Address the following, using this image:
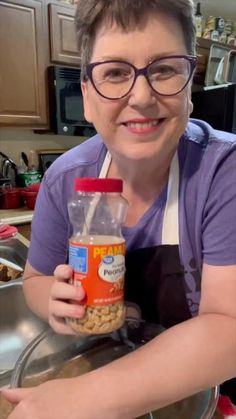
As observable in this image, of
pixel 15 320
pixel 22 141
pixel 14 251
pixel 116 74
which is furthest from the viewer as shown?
pixel 22 141

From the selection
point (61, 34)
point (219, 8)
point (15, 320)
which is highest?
point (219, 8)

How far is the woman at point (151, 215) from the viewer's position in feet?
1.56

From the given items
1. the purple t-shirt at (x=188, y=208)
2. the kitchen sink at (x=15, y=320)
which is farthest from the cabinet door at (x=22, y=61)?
the purple t-shirt at (x=188, y=208)

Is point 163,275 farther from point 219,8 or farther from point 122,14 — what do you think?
point 219,8

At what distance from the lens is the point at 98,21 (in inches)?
23.5

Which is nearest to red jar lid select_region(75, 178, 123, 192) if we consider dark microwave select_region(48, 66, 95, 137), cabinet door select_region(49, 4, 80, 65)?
dark microwave select_region(48, 66, 95, 137)

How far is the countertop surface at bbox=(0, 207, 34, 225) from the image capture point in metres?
2.01

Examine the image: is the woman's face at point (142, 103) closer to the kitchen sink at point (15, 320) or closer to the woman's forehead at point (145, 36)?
the woman's forehead at point (145, 36)

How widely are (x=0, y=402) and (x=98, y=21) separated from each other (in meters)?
0.64

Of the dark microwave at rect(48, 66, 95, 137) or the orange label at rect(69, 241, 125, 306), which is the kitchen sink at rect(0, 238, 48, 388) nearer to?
the orange label at rect(69, 241, 125, 306)

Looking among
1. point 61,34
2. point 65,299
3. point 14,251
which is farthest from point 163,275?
point 61,34

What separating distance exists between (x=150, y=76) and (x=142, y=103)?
4 cm

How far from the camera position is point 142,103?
1.83ft

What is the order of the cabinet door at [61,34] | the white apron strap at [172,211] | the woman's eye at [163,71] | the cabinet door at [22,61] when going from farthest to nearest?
the cabinet door at [61,34]
the cabinet door at [22,61]
the white apron strap at [172,211]
the woman's eye at [163,71]
